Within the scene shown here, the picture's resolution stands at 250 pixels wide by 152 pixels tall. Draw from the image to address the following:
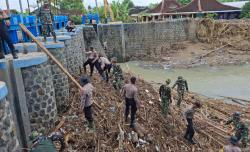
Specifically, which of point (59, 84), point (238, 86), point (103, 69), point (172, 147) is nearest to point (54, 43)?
point (59, 84)

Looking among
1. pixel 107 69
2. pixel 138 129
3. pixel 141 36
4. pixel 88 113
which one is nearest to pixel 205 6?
pixel 141 36

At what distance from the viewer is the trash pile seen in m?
8.80

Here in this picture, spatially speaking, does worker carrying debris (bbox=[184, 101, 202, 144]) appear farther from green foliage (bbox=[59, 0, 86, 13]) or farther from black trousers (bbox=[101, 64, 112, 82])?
green foliage (bbox=[59, 0, 86, 13])

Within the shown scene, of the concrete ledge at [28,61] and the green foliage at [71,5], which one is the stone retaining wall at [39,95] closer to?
the concrete ledge at [28,61]

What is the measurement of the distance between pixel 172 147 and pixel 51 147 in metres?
4.40

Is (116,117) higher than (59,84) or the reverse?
the reverse

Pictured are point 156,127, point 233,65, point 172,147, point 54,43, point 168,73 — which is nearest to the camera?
point 172,147

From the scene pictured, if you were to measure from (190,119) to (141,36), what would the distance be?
21.1 m

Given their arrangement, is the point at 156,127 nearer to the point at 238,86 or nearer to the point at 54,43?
the point at 54,43

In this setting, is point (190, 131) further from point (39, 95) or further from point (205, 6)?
point (205, 6)

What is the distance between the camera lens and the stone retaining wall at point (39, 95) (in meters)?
8.41

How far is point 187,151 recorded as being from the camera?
9914 mm

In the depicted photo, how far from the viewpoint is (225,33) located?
32.2 m

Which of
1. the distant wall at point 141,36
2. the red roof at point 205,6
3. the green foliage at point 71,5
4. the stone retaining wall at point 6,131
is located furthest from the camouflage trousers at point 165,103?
the green foliage at point 71,5
